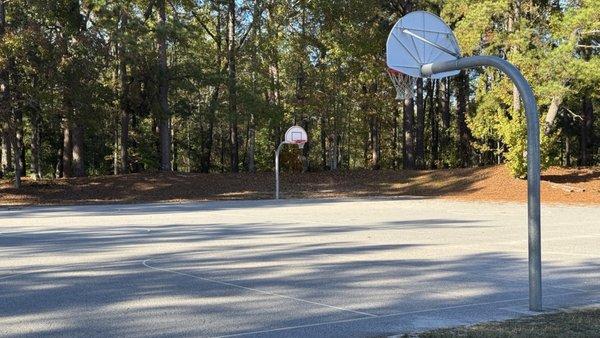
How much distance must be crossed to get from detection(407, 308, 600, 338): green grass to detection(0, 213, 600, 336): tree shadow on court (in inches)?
29.3

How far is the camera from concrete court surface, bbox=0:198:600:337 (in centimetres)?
685

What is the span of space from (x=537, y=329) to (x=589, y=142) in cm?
4949

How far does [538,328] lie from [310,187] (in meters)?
30.4

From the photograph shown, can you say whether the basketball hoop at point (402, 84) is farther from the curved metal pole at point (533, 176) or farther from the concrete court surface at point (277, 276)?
the curved metal pole at point (533, 176)

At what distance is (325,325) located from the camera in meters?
6.67

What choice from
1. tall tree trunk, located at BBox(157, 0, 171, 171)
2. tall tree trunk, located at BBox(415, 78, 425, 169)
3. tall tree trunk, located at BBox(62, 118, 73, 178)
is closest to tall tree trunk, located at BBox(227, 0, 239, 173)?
tall tree trunk, located at BBox(157, 0, 171, 171)

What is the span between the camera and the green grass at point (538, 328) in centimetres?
590

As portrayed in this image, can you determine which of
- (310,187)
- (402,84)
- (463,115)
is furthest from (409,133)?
(402,84)

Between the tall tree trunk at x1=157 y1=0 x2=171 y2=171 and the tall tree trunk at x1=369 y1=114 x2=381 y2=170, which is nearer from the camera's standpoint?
the tall tree trunk at x1=157 y1=0 x2=171 y2=171

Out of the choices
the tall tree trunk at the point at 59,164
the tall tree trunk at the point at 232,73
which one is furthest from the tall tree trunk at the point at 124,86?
the tall tree trunk at the point at 59,164

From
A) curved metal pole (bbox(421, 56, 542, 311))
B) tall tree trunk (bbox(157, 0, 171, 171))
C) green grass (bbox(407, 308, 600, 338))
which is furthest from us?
tall tree trunk (bbox(157, 0, 171, 171))

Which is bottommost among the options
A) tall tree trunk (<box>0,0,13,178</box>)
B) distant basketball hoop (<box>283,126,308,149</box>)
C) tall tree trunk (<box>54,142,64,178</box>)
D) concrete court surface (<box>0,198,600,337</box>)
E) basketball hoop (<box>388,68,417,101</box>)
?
concrete court surface (<box>0,198,600,337</box>)

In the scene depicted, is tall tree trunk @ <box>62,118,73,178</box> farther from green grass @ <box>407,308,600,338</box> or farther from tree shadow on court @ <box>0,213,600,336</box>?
green grass @ <box>407,308,600,338</box>

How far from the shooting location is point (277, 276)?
375 inches
